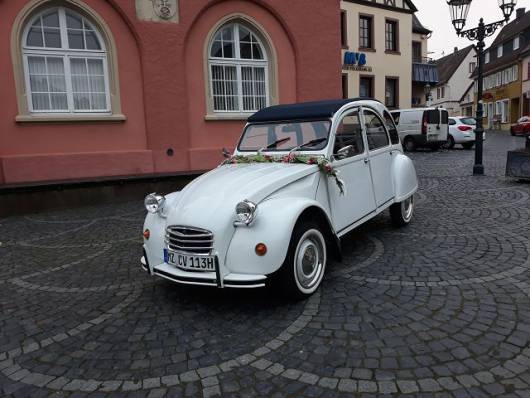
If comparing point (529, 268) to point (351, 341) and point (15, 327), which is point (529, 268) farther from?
point (15, 327)

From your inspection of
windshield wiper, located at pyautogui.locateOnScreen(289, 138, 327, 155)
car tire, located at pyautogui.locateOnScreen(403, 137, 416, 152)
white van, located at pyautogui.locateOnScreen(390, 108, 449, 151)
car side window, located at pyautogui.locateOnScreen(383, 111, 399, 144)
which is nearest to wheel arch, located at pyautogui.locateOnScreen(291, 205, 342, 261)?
windshield wiper, located at pyautogui.locateOnScreen(289, 138, 327, 155)

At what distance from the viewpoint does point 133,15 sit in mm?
10164

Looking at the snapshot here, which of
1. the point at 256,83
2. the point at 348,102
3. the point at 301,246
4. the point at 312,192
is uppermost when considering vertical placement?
the point at 256,83

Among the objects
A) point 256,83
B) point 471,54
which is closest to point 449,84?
point 471,54

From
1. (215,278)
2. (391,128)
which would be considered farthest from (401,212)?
(215,278)

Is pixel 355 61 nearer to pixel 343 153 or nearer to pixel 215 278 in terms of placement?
pixel 343 153

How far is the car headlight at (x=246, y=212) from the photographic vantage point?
3605 mm

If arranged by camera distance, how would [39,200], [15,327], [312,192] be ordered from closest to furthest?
[15,327] < [312,192] < [39,200]

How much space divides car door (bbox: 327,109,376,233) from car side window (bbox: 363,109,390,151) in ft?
0.64

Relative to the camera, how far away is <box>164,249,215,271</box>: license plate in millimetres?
3645

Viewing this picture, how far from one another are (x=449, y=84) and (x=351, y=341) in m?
61.0

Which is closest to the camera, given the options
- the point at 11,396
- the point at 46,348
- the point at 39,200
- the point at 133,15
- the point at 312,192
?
the point at 11,396

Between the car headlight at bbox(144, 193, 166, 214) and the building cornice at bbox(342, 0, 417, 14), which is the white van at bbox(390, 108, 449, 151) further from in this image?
the car headlight at bbox(144, 193, 166, 214)

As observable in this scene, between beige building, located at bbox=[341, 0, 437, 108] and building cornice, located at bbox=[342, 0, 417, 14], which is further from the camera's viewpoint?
building cornice, located at bbox=[342, 0, 417, 14]
